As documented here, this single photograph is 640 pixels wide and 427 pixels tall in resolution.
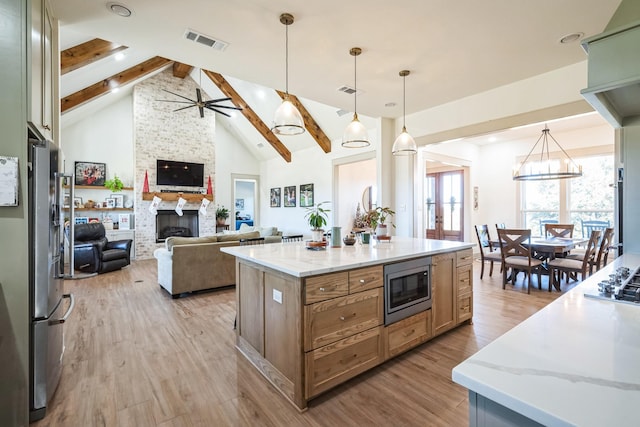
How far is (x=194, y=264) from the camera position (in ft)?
14.8

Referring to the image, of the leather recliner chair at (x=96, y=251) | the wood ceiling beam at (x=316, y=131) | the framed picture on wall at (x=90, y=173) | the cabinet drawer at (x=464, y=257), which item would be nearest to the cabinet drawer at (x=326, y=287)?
the cabinet drawer at (x=464, y=257)

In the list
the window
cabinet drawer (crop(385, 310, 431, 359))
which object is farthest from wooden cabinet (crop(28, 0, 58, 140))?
the window

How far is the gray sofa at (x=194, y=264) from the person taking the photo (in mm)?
4371

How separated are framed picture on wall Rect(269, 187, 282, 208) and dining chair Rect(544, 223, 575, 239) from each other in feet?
22.5

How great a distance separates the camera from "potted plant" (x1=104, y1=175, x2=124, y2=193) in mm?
7625

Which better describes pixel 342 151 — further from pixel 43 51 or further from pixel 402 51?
pixel 43 51

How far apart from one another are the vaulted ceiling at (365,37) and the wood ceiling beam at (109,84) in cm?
206

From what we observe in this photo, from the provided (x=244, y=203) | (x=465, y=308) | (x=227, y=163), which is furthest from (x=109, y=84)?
(x=465, y=308)

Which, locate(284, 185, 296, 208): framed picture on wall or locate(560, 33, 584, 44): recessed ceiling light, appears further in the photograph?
locate(284, 185, 296, 208): framed picture on wall

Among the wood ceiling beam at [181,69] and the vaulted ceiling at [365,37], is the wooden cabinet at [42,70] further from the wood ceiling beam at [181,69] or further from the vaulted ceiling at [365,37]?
the wood ceiling beam at [181,69]

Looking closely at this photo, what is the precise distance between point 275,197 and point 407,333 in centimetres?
780

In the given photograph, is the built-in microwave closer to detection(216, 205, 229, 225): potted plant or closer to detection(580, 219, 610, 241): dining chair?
detection(580, 219, 610, 241): dining chair

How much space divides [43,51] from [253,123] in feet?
21.9

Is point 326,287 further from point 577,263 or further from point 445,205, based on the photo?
point 445,205
